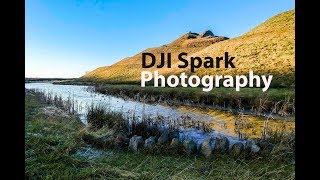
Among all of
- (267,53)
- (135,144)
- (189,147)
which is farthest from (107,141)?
(267,53)

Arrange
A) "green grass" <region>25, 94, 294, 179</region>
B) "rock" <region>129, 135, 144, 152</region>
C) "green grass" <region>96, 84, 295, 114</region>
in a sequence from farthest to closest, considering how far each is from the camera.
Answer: "green grass" <region>96, 84, 295, 114</region> → "rock" <region>129, 135, 144, 152</region> → "green grass" <region>25, 94, 294, 179</region>

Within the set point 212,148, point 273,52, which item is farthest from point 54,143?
point 273,52

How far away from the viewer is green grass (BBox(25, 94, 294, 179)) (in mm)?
6246

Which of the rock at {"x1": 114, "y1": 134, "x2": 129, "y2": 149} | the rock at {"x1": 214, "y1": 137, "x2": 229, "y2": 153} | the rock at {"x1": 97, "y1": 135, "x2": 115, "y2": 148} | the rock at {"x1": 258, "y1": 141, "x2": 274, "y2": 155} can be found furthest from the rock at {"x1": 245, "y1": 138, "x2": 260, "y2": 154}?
the rock at {"x1": 97, "y1": 135, "x2": 115, "y2": 148}

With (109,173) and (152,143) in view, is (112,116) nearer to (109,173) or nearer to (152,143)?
(152,143)

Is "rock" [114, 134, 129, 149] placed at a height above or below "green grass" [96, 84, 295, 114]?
below

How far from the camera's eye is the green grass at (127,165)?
6.25 metres

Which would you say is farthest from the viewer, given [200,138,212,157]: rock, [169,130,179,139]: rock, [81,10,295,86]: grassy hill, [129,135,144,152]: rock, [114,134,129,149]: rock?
[81,10,295,86]: grassy hill

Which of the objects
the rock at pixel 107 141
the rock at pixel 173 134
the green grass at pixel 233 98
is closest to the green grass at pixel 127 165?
the rock at pixel 107 141

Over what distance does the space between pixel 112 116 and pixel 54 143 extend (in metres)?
4.12

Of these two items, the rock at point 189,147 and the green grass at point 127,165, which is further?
the rock at point 189,147

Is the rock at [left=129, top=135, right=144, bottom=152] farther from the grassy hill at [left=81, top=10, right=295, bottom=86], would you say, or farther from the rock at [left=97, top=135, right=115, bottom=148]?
the grassy hill at [left=81, top=10, right=295, bottom=86]

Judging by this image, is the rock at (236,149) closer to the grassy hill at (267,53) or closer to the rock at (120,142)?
the rock at (120,142)

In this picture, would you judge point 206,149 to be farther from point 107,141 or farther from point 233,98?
point 233,98
